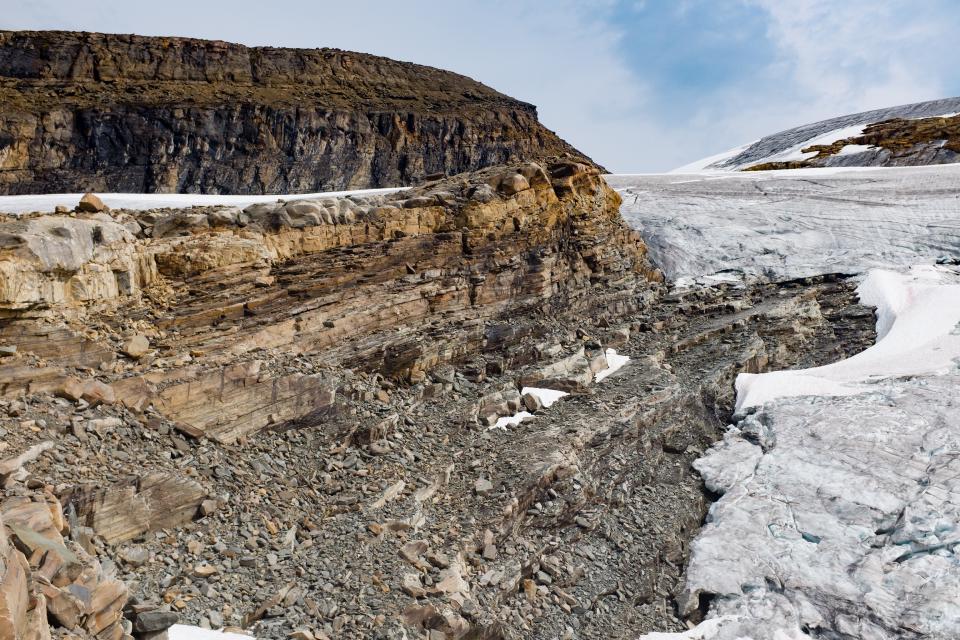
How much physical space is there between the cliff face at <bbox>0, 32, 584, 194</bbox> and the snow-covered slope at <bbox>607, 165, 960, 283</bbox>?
43.5 ft

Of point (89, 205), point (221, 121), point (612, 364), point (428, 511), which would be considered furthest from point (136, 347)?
point (221, 121)

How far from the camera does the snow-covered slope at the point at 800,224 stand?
24203mm

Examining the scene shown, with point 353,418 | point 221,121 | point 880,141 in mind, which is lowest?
point 353,418

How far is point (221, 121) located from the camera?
3728 centimetres

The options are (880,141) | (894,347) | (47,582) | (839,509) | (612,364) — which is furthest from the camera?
(880,141)

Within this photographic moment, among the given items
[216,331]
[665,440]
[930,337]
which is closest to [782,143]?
[930,337]

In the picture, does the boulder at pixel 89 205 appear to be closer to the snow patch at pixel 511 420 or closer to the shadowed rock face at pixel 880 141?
the snow patch at pixel 511 420

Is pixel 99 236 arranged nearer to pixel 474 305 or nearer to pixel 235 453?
pixel 235 453

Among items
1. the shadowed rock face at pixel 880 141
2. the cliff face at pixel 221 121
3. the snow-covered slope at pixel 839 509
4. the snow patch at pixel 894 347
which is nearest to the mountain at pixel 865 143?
the shadowed rock face at pixel 880 141

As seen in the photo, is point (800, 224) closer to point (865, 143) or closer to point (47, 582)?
point (47, 582)

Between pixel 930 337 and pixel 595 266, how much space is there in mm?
9787

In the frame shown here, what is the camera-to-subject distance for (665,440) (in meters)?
15.2

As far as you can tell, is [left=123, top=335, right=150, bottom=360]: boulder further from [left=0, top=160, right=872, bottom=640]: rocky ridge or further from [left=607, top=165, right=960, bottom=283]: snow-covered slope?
[left=607, top=165, right=960, bottom=283]: snow-covered slope

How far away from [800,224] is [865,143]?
1200 inches
